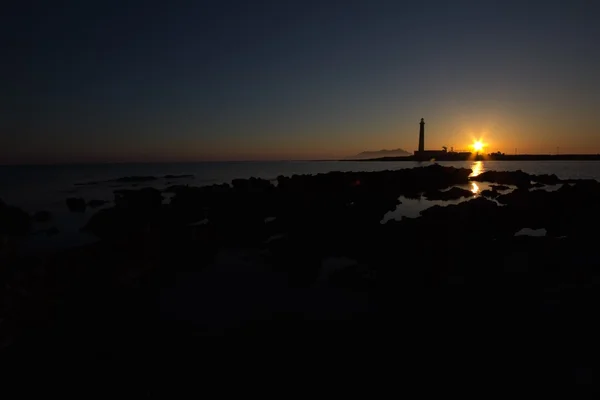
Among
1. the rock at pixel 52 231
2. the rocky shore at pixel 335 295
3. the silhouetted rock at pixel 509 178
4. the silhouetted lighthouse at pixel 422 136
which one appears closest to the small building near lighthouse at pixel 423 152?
the silhouetted lighthouse at pixel 422 136

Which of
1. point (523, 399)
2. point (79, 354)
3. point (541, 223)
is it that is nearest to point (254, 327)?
point (79, 354)

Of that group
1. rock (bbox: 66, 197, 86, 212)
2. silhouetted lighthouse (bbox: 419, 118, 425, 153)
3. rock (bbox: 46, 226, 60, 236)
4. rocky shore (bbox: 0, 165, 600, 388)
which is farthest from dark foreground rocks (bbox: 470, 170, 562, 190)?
silhouetted lighthouse (bbox: 419, 118, 425, 153)

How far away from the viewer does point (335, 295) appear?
34.4 feet

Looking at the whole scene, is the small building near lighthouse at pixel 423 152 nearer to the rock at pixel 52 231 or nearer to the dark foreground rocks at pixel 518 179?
the dark foreground rocks at pixel 518 179

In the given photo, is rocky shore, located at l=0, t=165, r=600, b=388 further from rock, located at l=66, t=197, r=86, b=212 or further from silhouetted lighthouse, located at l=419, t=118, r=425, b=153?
silhouetted lighthouse, located at l=419, t=118, r=425, b=153

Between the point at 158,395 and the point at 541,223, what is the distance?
2105 cm

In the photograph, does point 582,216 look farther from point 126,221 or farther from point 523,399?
point 126,221

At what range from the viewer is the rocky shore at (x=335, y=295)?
22.9ft

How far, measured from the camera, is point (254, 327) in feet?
28.7

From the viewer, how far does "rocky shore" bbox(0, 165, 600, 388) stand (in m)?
6.97

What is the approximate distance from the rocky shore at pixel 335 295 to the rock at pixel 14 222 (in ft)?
30.4

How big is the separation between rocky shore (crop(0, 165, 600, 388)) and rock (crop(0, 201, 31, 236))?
9.26 m

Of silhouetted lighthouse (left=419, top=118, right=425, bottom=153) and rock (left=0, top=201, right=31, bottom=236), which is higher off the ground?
silhouetted lighthouse (left=419, top=118, right=425, bottom=153)

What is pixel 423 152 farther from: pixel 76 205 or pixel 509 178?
pixel 76 205
